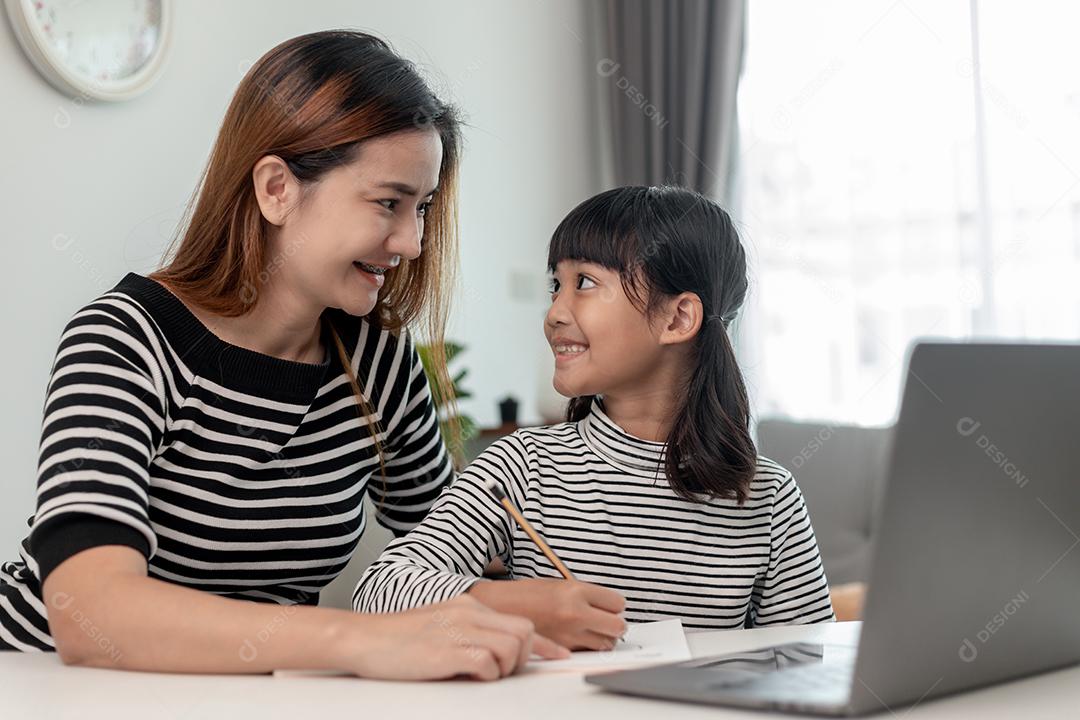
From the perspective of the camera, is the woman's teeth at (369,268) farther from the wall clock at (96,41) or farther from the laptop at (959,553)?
the wall clock at (96,41)

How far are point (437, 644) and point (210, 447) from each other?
506 millimetres

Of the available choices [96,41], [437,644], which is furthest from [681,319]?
[96,41]

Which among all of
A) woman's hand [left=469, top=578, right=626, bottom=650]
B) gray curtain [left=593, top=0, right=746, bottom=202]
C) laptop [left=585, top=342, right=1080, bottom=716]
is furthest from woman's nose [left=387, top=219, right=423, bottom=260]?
gray curtain [left=593, top=0, right=746, bottom=202]

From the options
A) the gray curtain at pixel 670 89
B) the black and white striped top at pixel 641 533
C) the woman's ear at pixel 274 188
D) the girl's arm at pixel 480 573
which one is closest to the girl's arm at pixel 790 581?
the black and white striped top at pixel 641 533

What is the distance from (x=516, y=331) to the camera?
12.0 feet

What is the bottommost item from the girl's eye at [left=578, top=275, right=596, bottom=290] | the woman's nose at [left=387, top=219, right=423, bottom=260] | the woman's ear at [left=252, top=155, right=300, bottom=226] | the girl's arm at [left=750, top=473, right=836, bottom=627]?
the girl's arm at [left=750, top=473, right=836, bottom=627]

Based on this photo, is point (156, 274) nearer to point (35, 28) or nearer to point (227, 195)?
point (227, 195)

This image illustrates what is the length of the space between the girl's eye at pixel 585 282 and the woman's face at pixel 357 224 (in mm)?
203

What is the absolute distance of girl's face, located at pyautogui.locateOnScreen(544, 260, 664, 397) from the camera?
1280 millimetres

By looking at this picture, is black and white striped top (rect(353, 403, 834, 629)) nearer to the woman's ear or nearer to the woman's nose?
the woman's nose

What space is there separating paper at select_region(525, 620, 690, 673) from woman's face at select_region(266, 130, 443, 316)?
528mm

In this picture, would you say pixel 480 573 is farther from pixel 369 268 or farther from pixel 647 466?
pixel 369 268

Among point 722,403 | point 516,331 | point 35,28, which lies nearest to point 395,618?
point 722,403

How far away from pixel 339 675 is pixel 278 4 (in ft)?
7.59
